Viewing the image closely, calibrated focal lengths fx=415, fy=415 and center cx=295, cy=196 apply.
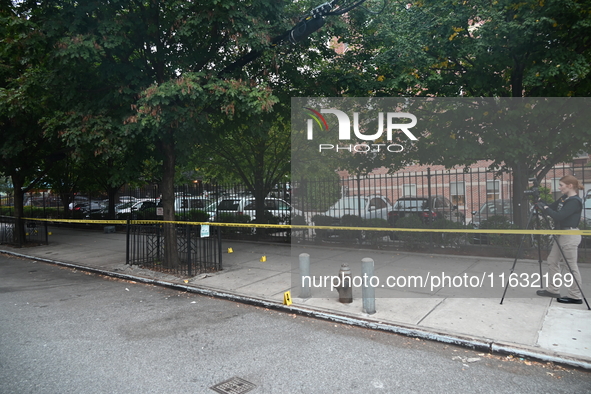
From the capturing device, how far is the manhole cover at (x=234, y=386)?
407 cm

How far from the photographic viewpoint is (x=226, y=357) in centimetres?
493

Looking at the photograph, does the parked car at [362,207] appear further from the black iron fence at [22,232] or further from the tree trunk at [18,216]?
the tree trunk at [18,216]

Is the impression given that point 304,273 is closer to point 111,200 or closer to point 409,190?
point 409,190

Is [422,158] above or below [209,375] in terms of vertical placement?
above

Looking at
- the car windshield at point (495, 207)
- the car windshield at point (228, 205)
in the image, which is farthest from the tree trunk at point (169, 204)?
the car windshield at point (495, 207)

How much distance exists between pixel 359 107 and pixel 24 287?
9704 millimetres

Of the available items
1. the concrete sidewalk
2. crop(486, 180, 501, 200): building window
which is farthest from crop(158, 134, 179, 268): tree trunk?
crop(486, 180, 501, 200): building window

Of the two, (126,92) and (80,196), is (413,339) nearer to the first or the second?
(126,92)

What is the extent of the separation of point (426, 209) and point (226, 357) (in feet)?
30.2

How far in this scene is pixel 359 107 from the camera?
12336 millimetres

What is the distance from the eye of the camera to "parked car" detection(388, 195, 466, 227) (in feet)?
40.9

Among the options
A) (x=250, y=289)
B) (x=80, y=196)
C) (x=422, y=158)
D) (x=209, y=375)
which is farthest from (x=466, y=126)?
(x=80, y=196)

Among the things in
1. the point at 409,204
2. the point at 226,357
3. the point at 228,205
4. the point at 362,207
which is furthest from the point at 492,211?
the point at 226,357

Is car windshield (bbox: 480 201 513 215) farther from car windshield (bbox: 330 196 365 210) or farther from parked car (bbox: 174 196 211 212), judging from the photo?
parked car (bbox: 174 196 211 212)
